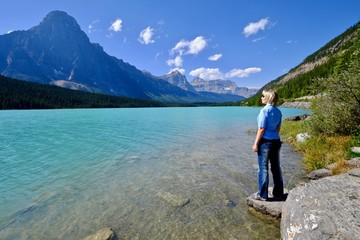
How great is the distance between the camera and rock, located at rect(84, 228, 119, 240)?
667 centimetres

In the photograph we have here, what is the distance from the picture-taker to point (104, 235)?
675 cm

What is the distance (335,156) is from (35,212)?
1340 cm

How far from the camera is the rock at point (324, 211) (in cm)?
462

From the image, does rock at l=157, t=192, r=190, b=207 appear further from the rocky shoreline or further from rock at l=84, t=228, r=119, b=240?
the rocky shoreline

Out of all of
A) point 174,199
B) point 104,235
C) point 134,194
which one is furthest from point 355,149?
point 104,235

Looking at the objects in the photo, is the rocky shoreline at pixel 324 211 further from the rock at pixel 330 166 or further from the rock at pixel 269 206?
the rock at pixel 330 166

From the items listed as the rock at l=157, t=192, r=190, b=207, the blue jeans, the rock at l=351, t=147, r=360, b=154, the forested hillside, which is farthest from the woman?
the forested hillside

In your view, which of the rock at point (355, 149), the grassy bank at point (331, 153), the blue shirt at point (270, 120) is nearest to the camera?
the blue shirt at point (270, 120)

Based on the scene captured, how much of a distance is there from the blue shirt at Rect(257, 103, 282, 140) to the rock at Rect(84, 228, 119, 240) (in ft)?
17.3

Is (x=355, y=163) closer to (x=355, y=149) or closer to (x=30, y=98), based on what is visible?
(x=355, y=149)

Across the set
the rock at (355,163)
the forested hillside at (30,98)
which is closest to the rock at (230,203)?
the rock at (355,163)

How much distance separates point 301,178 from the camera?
38.6 feet

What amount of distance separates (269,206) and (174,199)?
11.5 feet

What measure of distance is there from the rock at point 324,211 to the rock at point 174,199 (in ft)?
12.7
